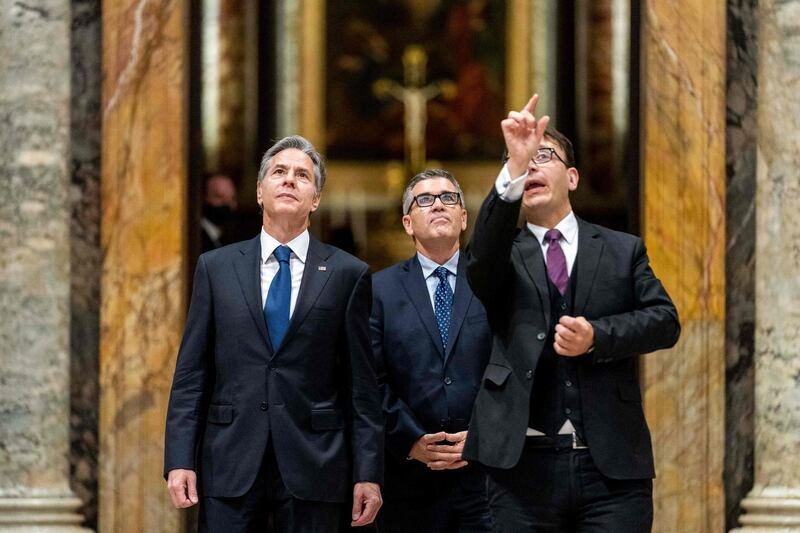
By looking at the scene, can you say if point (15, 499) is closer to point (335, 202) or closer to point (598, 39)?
point (335, 202)

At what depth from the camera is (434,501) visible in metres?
5.63

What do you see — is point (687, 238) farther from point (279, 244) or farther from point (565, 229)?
point (279, 244)

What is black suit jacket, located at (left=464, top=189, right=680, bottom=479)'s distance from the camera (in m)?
4.60

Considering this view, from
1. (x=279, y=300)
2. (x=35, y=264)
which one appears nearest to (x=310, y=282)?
(x=279, y=300)

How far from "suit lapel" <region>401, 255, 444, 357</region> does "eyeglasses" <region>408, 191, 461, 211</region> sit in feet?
0.92

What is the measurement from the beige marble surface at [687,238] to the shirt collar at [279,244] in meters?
2.20

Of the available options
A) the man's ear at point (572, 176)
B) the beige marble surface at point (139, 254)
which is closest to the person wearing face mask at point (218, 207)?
the beige marble surface at point (139, 254)

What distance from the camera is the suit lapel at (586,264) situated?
15.6 feet

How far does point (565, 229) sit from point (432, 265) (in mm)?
1116

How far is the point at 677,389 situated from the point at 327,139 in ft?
35.2

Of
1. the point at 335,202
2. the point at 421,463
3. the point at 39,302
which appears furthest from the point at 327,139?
the point at 421,463

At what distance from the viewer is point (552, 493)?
180 inches

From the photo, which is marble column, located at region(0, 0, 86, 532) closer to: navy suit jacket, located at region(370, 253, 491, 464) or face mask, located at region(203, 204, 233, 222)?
face mask, located at region(203, 204, 233, 222)

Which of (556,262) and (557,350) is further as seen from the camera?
(556,262)
